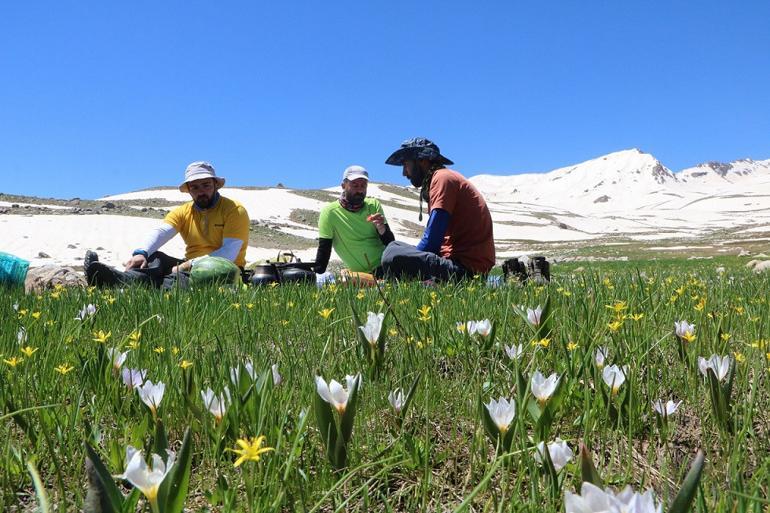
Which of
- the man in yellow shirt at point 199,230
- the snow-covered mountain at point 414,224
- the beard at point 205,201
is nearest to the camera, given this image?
the man in yellow shirt at point 199,230

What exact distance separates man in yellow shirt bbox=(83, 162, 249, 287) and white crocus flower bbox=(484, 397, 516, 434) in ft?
21.1

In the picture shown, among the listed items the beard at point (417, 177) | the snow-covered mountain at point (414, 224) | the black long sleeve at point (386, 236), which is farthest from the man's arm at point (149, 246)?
the snow-covered mountain at point (414, 224)

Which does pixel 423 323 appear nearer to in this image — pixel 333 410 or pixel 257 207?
pixel 333 410

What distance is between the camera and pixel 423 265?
21.7 ft

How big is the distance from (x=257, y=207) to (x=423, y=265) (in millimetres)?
57680

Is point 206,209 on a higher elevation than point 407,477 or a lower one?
higher

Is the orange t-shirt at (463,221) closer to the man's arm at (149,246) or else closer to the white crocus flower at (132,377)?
the man's arm at (149,246)

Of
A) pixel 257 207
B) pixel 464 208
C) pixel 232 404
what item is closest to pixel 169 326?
pixel 232 404

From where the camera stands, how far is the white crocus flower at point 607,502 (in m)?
0.75

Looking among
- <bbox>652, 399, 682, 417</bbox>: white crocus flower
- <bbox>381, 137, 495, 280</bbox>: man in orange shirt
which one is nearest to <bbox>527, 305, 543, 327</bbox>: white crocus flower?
<bbox>652, 399, 682, 417</bbox>: white crocus flower

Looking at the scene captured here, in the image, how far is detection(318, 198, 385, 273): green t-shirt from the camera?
324 inches

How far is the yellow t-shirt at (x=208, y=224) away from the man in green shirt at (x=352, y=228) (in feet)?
3.66

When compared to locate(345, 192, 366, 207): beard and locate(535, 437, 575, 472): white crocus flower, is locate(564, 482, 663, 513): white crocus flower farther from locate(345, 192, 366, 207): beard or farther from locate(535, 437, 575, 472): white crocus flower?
locate(345, 192, 366, 207): beard

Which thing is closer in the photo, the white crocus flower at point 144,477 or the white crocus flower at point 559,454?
the white crocus flower at point 144,477
